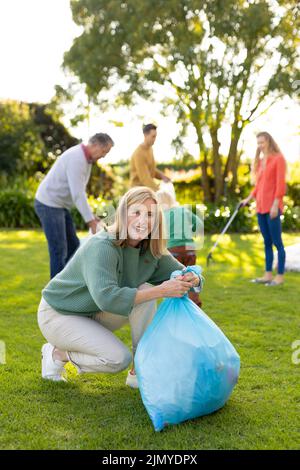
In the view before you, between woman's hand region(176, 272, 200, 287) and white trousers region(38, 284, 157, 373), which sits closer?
woman's hand region(176, 272, 200, 287)

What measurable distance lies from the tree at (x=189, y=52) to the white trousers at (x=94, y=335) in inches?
395

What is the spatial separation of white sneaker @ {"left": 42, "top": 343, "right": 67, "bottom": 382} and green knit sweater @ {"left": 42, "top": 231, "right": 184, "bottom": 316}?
34 centimetres

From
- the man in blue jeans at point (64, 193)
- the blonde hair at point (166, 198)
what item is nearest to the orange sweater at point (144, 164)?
the man in blue jeans at point (64, 193)

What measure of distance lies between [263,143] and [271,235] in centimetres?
88

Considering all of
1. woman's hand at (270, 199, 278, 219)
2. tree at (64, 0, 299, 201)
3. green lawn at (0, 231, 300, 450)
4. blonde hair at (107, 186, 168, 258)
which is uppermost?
tree at (64, 0, 299, 201)

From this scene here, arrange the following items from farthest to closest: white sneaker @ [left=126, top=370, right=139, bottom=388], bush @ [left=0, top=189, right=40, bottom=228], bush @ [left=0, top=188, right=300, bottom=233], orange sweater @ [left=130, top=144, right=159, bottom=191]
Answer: bush @ [left=0, top=189, right=40, bottom=228], bush @ [left=0, top=188, right=300, bottom=233], orange sweater @ [left=130, top=144, right=159, bottom=191], white sneaker @ [left=126, top=370, right=139, bottom=388]

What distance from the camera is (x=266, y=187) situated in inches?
252

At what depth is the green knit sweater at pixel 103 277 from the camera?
3.04 m

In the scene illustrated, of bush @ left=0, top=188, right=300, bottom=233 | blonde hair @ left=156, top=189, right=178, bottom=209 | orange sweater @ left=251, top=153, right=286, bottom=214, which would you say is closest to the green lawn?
blonde hair @ left=156, top=189, right=178, bottom=209

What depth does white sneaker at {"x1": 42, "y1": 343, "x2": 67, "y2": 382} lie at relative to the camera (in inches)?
139

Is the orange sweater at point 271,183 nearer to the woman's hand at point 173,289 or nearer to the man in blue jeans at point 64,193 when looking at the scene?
the man in blue jeans at point 64,193

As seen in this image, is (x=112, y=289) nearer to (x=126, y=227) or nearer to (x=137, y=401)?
(x=126, y=227)

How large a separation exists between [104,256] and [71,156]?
229 centimetres

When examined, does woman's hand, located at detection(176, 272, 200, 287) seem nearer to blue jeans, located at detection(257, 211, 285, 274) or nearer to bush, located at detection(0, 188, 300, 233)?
blue jeans, located at detection(257, 211, 285, 274)
